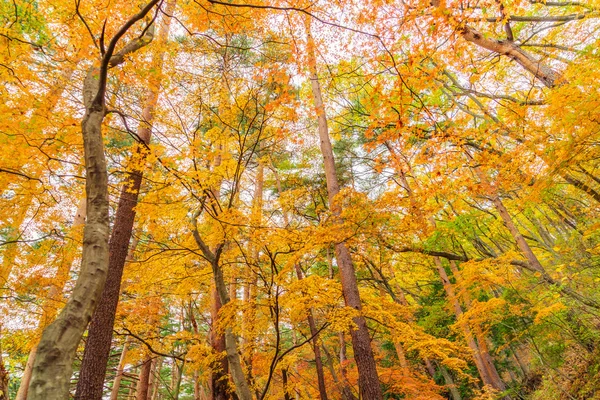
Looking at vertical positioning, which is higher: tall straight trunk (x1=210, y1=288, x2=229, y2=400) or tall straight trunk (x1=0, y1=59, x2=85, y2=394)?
tall straight trunk (x1=0, y1=59, x2=85, y2=394)

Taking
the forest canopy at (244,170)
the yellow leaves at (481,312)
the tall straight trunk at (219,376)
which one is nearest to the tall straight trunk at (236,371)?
the forest canopy at (244,170)

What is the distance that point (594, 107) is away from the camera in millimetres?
3248

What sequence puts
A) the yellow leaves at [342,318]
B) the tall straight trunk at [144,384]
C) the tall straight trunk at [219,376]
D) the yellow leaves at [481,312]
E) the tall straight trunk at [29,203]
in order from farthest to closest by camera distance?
1. the tall straight trunk at [144,384]
2. the yellow leaves at [481,312]
3. the tall straight trunk at [219,376]
4. the yellow leaves at [342,318]
5. the tall straight trunk at [29,203]

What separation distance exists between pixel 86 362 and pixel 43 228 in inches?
131

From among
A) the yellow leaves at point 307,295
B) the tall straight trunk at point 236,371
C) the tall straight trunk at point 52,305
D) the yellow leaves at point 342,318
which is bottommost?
the tall straight trunk at point 236,371

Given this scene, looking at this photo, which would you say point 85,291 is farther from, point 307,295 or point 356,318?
point 356,318

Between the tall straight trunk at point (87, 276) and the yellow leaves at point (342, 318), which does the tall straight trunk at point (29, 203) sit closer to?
the tall straight trunk at point (87, 276)

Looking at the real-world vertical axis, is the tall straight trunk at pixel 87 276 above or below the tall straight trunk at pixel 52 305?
below

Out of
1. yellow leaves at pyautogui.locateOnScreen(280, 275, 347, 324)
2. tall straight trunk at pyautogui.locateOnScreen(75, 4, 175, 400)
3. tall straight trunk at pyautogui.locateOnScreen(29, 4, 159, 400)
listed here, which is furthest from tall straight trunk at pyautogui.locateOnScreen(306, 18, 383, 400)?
tall straight trunk at pyautogui.locateOnScreen(29, 4, 159, 400)

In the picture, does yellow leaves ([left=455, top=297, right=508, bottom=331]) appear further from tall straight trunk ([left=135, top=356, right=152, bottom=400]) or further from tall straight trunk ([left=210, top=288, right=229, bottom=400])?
tall straight trunk ([left=135, top=356, right=152, bottom=400])

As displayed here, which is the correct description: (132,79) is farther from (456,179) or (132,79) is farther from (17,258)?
Answer: (456,179)

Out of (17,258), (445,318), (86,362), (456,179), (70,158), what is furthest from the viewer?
(445,318)

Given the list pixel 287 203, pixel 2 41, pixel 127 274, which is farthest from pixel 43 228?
→ pixel 287 203

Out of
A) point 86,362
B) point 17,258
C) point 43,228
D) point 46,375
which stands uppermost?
point 43,228
